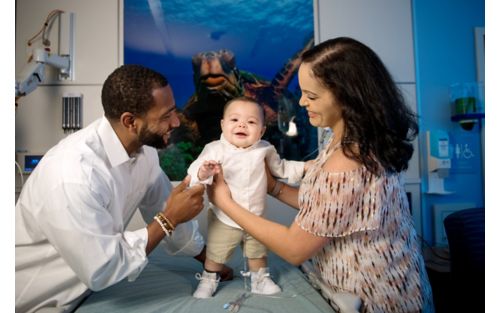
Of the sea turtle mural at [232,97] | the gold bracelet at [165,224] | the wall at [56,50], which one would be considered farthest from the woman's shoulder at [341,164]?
the wall at [56,50]

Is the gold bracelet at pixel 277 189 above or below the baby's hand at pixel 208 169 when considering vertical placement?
below

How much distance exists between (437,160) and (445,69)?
786 mm

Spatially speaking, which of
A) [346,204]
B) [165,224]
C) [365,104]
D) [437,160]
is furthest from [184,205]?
[437,160]

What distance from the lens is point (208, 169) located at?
1.26 meters

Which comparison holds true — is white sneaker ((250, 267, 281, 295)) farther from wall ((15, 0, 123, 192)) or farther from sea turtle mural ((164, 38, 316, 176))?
wall ((15, 0, 123, 192))

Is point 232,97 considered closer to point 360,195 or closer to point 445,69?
point 360,195

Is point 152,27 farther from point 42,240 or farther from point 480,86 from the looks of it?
point 480,86

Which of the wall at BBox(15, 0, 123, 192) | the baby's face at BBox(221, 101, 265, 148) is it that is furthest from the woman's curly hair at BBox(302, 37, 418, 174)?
the wall at BBox(15, 0, 123, 192)

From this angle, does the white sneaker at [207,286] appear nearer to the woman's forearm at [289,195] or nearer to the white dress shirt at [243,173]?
the white dress shirt at [243,173]

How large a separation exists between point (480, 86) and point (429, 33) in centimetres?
61

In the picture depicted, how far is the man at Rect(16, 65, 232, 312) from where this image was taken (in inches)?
41.8

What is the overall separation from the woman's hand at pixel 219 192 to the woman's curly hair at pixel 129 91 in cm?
43

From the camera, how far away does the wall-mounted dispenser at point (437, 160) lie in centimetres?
248
